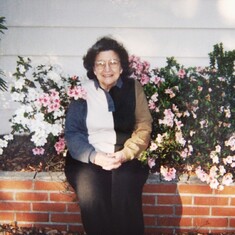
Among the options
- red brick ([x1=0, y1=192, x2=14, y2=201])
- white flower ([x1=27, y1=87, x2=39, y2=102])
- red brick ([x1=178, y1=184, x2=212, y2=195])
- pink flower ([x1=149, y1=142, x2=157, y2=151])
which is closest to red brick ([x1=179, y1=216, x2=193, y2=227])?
red brick ([x1=178, y1=184, x2=212, y2=195])

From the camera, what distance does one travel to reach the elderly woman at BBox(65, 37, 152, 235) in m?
2.42

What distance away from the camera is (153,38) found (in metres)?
3.79

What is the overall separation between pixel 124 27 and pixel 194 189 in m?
1.71

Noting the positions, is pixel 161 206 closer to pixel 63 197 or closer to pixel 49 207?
pixel 63 197

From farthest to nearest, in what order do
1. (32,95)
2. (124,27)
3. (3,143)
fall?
(124,27) → (3,143) → (32,95)

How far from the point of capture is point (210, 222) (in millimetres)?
2969

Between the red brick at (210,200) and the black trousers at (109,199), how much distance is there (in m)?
0.58

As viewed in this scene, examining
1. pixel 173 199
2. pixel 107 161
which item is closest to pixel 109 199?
pixel 107 161

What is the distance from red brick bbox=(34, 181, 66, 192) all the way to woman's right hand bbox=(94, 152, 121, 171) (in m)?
0.49

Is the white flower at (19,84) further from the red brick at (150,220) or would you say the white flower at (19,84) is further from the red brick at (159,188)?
the red brick at (150,220)

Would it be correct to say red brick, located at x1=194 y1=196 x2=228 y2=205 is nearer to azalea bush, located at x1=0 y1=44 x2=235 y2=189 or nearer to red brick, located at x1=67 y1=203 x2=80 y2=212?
azalea bush, located at x1=0 y1=44 x2=235 y2=189

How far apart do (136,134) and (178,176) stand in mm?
505

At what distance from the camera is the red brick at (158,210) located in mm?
2908

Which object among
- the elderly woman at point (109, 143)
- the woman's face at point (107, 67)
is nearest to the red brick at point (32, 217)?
the elderly woman at point (109, 143)
